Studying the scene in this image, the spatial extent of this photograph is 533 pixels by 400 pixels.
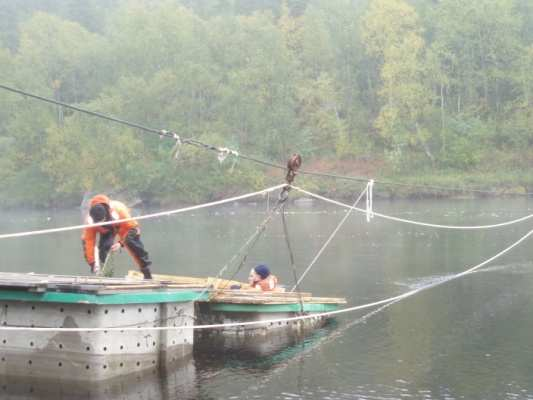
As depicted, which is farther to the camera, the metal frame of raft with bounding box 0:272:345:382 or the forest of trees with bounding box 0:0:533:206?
the forest of trees with bounding box 0:0:533:206

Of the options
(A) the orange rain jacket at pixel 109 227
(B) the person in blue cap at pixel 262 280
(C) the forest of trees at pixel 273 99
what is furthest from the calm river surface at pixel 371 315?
(C) the forest of trees at pixel 273 99

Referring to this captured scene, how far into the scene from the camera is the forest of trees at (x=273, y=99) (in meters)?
73.6

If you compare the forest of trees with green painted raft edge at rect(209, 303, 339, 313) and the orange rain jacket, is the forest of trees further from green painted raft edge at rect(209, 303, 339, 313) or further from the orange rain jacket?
the orange rain jacket

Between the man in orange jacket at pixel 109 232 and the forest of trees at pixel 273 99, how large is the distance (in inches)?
2099

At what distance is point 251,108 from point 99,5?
190 feet

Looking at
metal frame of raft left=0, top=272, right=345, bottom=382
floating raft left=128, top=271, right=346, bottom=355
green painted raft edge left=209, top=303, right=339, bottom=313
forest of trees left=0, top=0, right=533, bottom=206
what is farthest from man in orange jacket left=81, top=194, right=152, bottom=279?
forest of trees left=0, top=0, right=533, bottom=206

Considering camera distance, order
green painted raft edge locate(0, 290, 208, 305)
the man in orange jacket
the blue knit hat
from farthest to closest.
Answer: the blue knit hat
the man in orange jacket
green painted raft edge locate(0, 290, 208, 305)

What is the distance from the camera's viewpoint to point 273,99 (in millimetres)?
77188

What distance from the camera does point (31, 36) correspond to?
8594 centimetres

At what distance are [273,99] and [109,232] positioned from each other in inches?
2414

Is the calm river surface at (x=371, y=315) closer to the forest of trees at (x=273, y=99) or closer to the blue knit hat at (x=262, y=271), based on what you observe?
the blue knit hat at (x=262, y=271)

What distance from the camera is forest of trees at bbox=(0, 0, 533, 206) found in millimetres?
73562

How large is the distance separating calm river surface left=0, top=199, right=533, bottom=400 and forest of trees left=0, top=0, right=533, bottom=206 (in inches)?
1077

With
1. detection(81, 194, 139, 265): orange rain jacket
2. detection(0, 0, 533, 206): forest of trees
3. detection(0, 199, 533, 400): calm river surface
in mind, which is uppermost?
detection(0, 0, 533, 206): forest of trees
